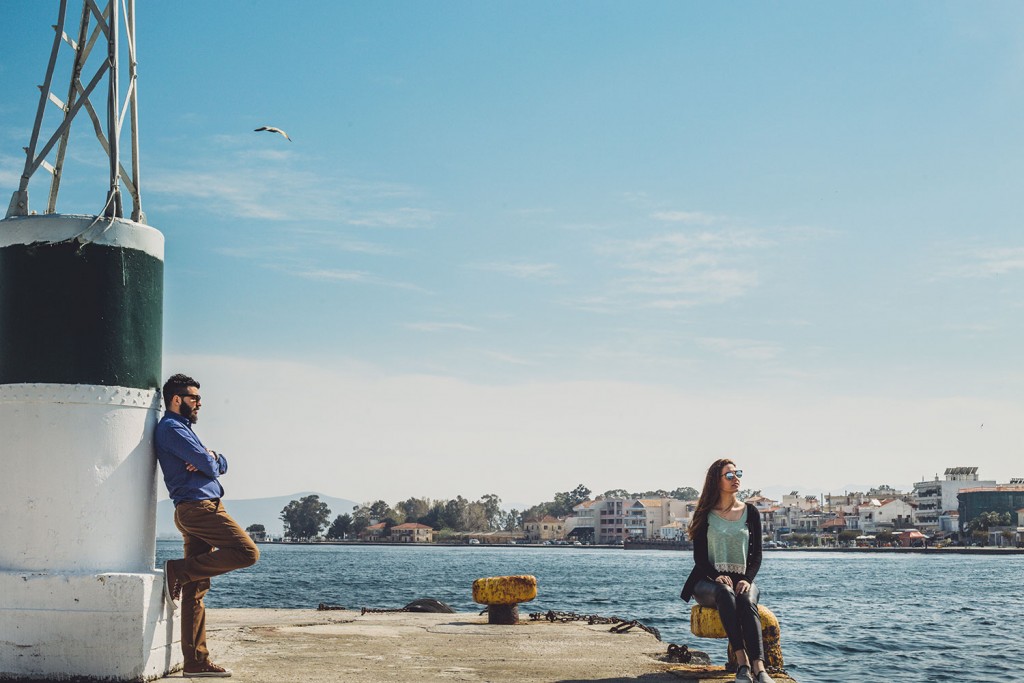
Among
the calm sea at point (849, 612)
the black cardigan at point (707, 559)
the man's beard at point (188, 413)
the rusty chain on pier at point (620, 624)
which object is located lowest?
the calm sea at point (849, 612)

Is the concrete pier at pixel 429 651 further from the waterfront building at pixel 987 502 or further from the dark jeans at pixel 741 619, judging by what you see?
the waterfront building at pixel 987 502

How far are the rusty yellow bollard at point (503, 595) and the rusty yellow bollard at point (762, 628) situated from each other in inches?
171

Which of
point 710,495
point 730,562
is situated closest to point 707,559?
point 730,562

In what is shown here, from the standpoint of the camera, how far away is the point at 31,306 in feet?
23.3

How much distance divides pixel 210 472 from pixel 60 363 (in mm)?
1204

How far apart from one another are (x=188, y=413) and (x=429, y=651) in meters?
3.25

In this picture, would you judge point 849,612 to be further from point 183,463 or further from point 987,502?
point 987,502

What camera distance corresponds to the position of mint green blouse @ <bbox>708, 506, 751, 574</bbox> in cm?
821

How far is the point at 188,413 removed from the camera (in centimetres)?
757

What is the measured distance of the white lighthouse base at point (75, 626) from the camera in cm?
668

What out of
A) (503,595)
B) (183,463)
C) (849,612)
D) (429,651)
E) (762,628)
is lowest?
(849,612)

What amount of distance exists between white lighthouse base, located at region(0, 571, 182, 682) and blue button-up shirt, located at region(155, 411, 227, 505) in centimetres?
67

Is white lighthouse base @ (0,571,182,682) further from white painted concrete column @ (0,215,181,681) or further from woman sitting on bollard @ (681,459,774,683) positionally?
woman sitting on bollard @ (681,459,774,683)

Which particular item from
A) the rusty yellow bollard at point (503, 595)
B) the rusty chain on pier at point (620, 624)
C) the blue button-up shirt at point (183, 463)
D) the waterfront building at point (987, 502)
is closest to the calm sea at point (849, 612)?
the rusty chain on pier at point (620, 624)
